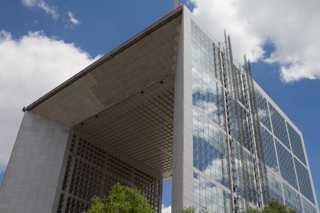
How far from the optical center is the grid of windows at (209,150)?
31.8 meters

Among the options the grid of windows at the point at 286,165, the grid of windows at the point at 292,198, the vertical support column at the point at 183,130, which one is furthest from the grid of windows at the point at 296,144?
the vertical support column at the point at 183,130

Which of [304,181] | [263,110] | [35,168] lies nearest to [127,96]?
[35,168]

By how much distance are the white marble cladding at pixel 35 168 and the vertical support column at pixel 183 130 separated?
1843cm

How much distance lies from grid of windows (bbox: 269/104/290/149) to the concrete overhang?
17.7 meters

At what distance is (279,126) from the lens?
191 feet

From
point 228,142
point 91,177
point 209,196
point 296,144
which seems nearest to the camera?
point 209,196

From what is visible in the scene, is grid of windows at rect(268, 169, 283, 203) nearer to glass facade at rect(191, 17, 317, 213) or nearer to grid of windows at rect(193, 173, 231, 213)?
glass facade at rect(191, 17, 317, 213)

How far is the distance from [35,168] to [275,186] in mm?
31597

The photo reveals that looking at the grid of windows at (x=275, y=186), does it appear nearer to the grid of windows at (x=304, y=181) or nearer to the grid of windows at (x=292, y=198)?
the grid of windows at (x=292, y=198)

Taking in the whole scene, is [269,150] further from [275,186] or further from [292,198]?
[292,198]

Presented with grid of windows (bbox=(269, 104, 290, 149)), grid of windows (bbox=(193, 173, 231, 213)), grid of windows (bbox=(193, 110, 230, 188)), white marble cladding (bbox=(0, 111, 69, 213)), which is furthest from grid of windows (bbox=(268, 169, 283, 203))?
white marble cladding (bbox=(0, 111, 69, 213))

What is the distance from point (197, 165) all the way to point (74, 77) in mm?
19900

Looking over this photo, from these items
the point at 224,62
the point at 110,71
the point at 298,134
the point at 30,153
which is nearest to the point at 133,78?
the point at 110,71

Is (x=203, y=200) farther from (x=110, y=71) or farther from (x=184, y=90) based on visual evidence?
(x=110, y=71)
